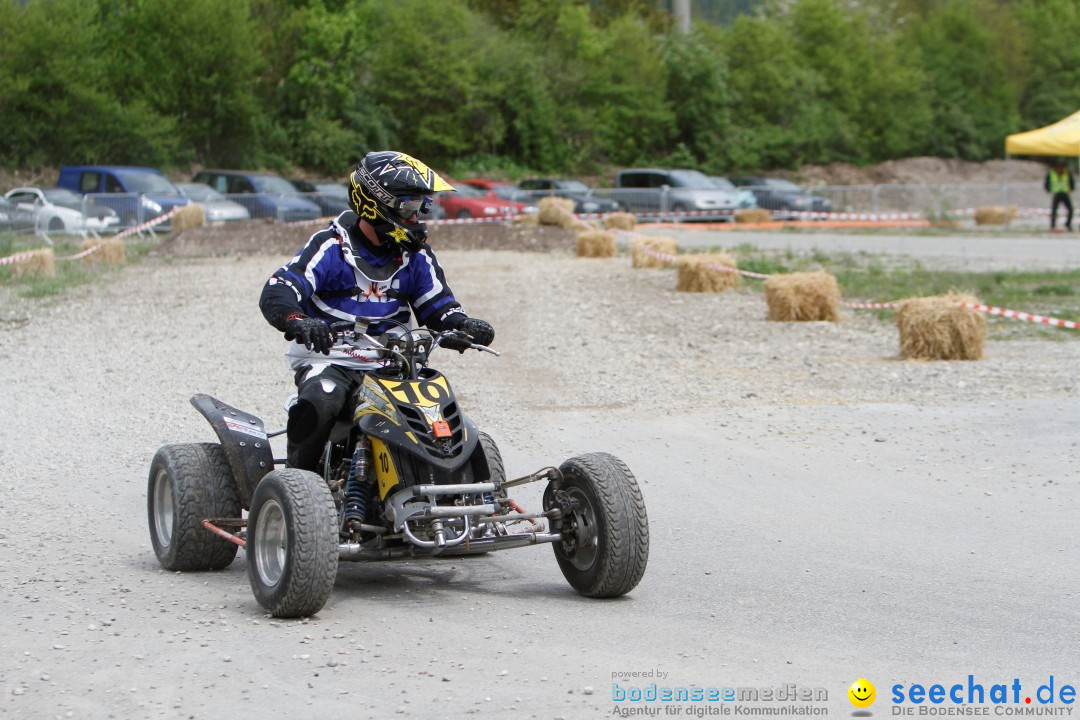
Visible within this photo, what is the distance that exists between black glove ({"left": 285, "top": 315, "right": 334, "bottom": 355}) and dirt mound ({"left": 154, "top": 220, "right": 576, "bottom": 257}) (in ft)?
69.8

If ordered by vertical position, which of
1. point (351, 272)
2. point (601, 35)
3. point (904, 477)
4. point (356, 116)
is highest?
point (601, 35)

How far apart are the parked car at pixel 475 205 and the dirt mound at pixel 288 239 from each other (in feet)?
20.8

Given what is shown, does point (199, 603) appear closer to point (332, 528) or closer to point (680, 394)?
point (332, 528)

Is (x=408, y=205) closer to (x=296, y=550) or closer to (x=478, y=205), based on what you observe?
(x=296, y=550)

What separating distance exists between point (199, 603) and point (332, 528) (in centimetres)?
86

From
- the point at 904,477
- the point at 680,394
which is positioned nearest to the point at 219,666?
the point at 904,477

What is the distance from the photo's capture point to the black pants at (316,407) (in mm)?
6410

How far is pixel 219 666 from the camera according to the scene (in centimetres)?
520

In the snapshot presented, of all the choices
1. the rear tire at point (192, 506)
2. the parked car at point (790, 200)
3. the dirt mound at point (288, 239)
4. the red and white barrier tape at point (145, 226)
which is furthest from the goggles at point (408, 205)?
the parked car at point (790, 200)

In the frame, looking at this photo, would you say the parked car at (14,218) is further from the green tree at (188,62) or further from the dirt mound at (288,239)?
the green tree at (188,62)

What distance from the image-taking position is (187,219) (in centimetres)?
2941

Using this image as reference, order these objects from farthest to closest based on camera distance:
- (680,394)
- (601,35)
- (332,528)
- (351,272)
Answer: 1. (601,35)
2. (680,394)
3. (351,272)
4. (332,528)

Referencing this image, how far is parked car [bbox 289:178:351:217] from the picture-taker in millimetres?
36000

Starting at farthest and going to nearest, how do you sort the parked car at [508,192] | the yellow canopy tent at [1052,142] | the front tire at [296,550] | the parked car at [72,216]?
1. the parked car at [508,192]
2. the yellow canopy tent at [1052,142]
3. the parked car at [72,216]
4. the front tire at [296,550]
